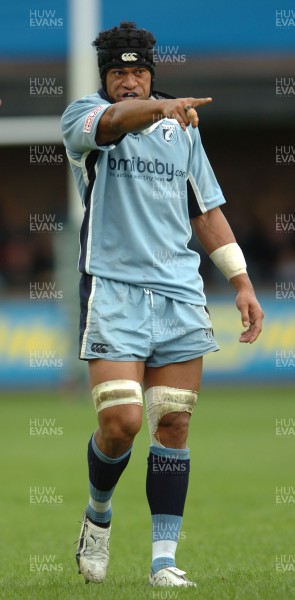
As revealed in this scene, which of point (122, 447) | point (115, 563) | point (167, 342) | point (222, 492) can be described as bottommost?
point (222, 492)

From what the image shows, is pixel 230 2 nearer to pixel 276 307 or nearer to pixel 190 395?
pixel 276 307

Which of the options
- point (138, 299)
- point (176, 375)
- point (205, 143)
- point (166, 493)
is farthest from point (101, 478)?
point (205, 143)

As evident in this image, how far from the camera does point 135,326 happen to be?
5.79 meters

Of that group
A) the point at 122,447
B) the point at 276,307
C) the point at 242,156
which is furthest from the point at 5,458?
the point at 242,156

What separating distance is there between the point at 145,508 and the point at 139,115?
4.49 meters

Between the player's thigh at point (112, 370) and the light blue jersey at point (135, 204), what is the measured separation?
1.25ft

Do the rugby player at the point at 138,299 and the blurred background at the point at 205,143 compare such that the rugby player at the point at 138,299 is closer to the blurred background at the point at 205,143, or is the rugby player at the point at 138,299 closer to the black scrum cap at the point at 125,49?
the black scrum cap at the point at 125,49

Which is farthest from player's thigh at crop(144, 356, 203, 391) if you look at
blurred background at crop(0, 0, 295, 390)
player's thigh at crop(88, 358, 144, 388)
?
blurred background at crop(0, 0, 295, 390)

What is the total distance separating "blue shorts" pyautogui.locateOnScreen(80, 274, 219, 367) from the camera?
5746 millimetres

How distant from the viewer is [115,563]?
688 centimetres

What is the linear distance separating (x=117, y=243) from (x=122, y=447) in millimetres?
905

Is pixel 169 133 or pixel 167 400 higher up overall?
pixel 169 133

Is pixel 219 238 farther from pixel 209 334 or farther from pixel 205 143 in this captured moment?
pixel 205 143

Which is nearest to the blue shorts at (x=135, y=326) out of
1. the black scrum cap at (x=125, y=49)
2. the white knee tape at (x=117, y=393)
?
the white knee tape at (x=117, y=393)
